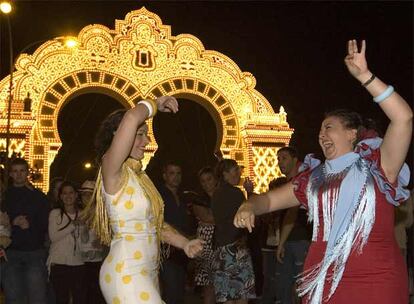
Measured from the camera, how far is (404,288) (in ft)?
13.0

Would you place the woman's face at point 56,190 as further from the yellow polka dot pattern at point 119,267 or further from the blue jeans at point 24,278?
the yellow polka dot pattern at point 119,267

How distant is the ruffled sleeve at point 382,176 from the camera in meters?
3.97

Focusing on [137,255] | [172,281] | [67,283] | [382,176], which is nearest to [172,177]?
[172,281]

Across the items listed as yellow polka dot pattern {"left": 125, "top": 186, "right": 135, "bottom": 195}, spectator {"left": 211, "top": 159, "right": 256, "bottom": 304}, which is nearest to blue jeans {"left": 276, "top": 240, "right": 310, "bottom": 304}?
spectator {"left": 211, "top": 159, "right": 256, "bottom": 304}

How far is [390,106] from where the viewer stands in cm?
371

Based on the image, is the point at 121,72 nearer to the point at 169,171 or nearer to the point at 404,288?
the point at 169,171

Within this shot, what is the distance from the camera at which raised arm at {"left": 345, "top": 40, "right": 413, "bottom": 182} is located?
12.2ft

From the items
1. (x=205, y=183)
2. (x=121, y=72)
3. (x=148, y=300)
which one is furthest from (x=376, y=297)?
(x=121, y=72)

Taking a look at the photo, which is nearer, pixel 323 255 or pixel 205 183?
pixel 323 255

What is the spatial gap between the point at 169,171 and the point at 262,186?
393 inches

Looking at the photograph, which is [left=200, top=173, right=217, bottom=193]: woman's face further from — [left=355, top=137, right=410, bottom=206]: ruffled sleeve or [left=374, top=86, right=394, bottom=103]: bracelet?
[left=374, top=86, right=394, bottom=103]: bracelet

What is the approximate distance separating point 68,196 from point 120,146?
4.83m

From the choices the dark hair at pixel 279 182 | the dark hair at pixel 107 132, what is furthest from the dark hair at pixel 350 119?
the dark hair at pixel 279 182

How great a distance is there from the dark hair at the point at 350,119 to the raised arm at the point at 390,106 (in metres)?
0.45
